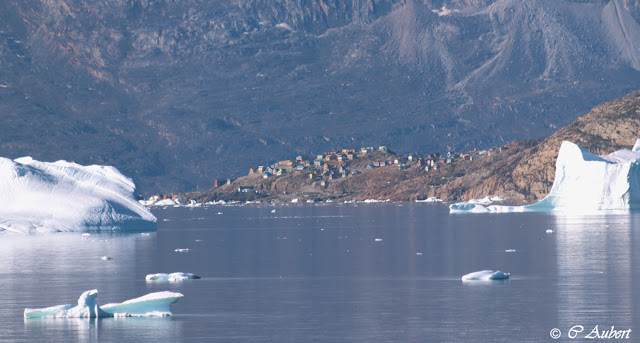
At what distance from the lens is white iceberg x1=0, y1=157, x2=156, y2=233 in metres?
85.7

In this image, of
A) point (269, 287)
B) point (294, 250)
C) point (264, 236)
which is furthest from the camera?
point (264, 236)

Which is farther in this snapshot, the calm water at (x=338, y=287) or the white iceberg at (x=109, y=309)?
the white iceberg at (x=109, y=309)

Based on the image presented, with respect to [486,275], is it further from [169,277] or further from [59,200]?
[59,200]

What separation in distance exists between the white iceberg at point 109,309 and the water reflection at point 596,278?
14.4 m

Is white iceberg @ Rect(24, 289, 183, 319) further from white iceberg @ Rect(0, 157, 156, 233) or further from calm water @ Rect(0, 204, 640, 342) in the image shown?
white iceberg @ Rect(0, 157, 156, 233)

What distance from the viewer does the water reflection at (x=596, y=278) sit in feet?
120

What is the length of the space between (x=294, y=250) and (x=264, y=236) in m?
22.1

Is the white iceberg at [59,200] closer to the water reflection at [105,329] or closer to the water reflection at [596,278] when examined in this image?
the water reflection at [596,278]

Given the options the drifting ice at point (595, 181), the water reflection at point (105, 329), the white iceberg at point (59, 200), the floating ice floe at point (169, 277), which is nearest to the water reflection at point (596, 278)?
the water reflection at point (105, 329)

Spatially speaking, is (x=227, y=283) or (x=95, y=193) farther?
(x=95, y=193)

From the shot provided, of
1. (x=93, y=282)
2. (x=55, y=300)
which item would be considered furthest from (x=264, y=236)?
(x=55, y=300)

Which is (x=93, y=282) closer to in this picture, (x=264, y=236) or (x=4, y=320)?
(x=4, y=320)

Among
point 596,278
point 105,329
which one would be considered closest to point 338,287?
point 596,278

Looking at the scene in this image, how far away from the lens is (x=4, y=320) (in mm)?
37531
